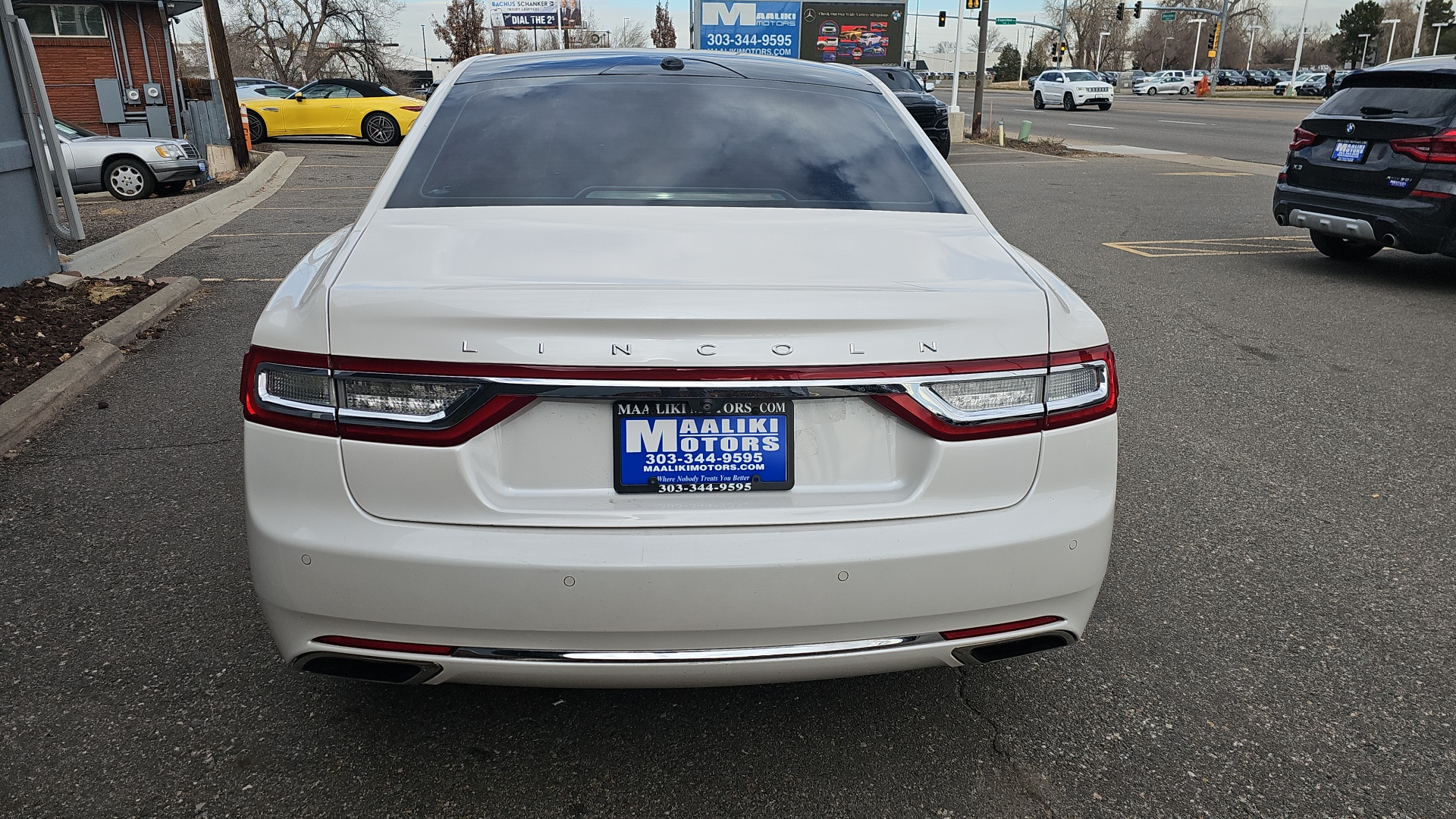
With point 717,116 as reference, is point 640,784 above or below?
below

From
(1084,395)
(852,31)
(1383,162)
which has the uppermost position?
(852,31)

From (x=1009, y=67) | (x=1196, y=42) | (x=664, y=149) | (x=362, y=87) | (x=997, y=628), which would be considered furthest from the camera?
(x=1196, y=42)

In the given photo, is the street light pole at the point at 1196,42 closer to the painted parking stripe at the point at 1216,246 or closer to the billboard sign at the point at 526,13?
the billboard sign at the point at 526,13

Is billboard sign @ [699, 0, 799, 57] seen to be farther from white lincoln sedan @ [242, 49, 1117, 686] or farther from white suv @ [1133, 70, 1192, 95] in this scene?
white suv @ [1133, 70, 1192, 95]

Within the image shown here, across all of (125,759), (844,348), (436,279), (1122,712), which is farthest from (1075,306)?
(125,759)

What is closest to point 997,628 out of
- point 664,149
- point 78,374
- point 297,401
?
point 297,401

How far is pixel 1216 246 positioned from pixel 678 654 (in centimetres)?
1036

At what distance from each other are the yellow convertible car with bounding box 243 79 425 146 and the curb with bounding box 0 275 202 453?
1785 cm

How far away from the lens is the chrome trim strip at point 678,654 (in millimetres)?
2205

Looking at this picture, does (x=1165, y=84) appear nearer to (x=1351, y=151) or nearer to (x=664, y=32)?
(x=664, y=32)

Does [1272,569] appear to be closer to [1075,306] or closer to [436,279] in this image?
[1075,306]

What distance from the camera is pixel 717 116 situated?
10.8ft

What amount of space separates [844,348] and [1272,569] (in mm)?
2415

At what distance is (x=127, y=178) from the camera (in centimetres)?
1531
